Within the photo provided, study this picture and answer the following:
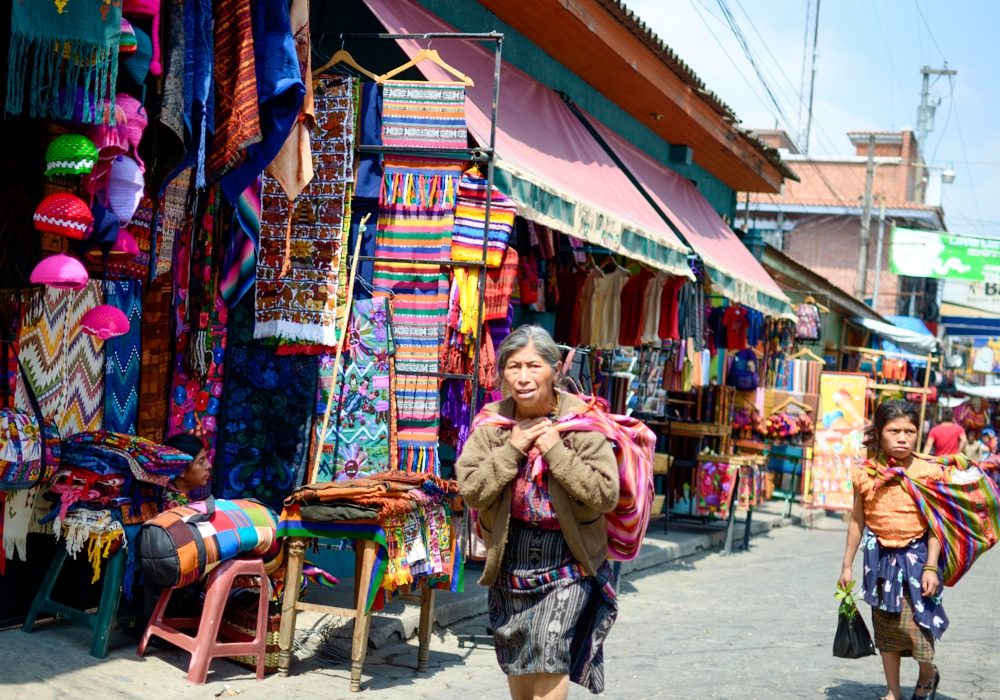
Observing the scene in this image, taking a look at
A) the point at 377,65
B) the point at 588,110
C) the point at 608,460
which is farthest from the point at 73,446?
the point at 588,110

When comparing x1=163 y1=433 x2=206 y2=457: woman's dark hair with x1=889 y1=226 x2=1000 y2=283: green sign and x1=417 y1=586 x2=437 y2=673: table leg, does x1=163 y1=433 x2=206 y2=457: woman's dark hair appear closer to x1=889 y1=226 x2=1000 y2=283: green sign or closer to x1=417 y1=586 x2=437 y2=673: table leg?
x1=417 y1=586 x2=437 y2=673: table leg

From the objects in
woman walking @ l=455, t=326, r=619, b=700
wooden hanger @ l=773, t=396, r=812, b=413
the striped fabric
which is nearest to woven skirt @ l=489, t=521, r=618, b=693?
woman walking @ l=455, t=326, r=619, b=700

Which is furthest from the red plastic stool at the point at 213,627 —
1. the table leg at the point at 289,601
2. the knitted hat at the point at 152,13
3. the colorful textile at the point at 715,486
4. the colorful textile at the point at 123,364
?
the colorful textile at the point at 715,486

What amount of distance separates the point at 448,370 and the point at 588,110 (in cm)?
528

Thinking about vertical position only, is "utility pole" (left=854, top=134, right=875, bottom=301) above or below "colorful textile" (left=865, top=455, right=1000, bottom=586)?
above

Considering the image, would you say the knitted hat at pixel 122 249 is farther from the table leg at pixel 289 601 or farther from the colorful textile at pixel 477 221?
the colorful textile at pixel 477 221

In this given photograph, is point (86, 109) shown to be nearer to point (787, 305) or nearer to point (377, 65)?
point (377, 65)

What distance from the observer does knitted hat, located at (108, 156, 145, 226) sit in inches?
189

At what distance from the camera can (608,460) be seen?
13.3 ft

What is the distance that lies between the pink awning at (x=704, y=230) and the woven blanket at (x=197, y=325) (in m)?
5.75

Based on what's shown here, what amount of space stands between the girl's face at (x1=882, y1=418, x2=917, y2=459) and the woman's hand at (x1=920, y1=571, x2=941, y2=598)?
0.68m

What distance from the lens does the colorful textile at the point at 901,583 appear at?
19.5 feet

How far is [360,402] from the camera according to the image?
7.11m

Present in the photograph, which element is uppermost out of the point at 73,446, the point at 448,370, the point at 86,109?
the point at 86,109
